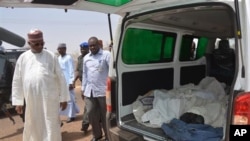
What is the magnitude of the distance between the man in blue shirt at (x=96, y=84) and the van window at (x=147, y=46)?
1.22m

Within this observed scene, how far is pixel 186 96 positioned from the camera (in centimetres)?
412

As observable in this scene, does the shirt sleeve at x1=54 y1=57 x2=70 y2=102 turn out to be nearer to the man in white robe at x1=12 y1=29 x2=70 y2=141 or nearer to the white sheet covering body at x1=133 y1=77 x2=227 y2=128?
the man in white robe at x1=12 y1=29 x2=70 y2=141

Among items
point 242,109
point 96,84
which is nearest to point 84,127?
point 96,84

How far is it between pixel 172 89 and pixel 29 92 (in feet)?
6.30

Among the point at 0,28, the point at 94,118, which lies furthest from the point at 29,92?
the point at 0,28

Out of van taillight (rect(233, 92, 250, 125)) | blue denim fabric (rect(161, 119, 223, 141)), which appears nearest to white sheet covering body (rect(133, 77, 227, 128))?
blue denim fabric (rect(161, 119, 223, 141))

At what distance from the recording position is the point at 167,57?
15.6 ft

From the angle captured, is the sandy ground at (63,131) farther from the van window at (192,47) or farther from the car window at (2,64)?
the van window at (192,47)

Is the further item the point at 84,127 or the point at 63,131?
the point at 63,131

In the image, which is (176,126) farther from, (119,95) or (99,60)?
(99,60)

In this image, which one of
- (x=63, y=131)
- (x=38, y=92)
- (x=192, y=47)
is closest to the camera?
(x=38, y=92)

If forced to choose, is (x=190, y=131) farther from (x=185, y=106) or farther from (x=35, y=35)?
(x=35, y=35)

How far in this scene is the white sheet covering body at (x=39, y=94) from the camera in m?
4.62

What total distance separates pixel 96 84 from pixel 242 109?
3390 mm
